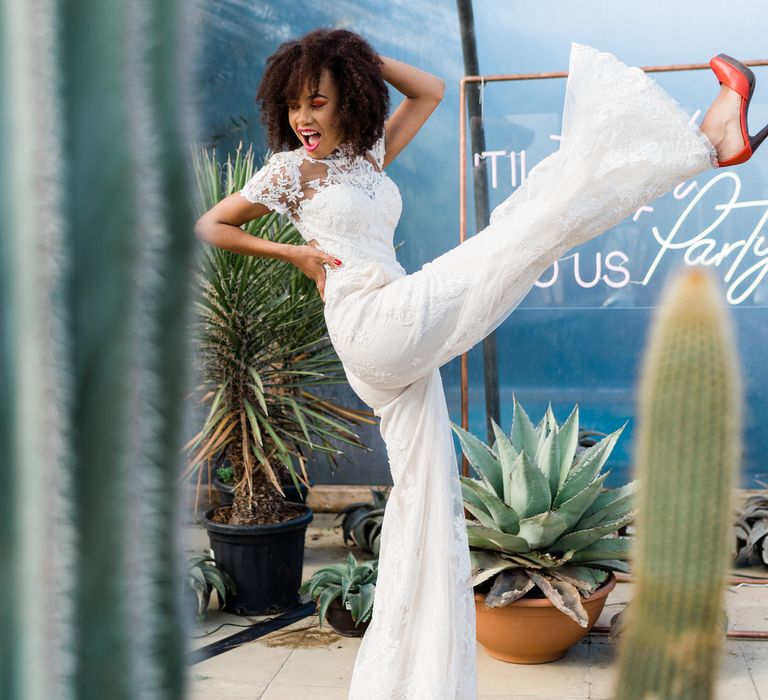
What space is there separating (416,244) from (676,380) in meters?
4.49

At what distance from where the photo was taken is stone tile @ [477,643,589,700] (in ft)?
8.98

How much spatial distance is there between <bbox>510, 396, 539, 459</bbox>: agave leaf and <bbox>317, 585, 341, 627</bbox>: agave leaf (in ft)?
2.59

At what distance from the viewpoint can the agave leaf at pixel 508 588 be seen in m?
2.76

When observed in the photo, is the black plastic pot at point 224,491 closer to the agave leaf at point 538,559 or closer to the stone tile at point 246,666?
the stone tile at point 246,666

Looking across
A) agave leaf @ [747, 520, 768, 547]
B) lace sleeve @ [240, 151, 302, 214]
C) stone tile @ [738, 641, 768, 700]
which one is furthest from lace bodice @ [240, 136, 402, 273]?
agave leaf @ [747, 520, 768, 547]

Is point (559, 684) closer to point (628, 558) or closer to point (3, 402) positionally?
point (628, 558)

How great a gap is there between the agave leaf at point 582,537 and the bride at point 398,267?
616mm

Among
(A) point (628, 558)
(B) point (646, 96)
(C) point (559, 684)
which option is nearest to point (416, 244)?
(A) point (628, 558)

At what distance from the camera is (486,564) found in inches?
113

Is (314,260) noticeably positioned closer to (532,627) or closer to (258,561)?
A: (532,627)

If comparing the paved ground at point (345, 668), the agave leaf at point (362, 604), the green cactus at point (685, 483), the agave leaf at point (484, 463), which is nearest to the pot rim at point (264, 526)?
the paved ground at point (345, 668)

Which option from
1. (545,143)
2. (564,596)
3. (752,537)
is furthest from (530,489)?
(545,143)

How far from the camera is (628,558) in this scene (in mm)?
3041

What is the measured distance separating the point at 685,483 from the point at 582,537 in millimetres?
2387
